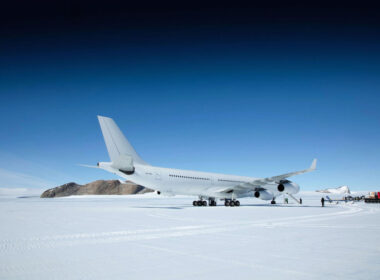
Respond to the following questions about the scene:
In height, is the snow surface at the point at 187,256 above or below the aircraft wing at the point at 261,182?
below

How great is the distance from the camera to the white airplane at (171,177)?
1049 inches

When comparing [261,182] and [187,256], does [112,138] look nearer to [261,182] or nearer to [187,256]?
[261,182]

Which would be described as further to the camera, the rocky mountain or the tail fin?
the rocky mountain

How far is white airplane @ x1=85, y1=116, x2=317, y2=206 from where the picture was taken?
26656mm

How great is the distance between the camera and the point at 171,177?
30984mm

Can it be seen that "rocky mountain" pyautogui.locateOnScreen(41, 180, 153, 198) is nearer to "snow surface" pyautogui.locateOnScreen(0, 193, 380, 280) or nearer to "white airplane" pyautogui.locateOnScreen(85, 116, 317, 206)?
"white airplane" pyautogui.locateOnScreen(85, 116, 317, 206)

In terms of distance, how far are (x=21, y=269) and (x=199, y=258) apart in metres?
3.66

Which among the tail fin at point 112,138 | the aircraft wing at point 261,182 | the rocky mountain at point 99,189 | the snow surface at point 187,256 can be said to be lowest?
the snow surface at point 187,256

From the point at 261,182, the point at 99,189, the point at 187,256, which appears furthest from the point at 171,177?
the point at 99,189

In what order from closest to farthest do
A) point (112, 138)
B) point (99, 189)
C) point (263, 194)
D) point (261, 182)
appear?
point (112, 138) → point (261, 182) → point (263, 194) → point (99, 189)

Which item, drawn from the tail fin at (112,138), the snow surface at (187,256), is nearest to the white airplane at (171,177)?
the tail fin at (112,138)

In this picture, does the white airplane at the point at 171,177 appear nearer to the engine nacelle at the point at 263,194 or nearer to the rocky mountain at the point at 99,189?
the engine nacelle at the point at 263,194

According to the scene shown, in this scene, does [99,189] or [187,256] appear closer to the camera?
[187,256]

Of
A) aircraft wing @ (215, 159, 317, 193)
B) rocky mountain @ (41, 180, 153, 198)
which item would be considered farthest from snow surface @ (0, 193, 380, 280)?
rocky mountain @ (41, 180, 153, 198)
